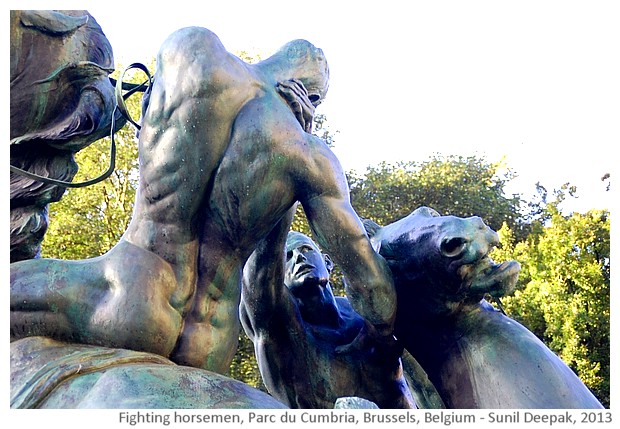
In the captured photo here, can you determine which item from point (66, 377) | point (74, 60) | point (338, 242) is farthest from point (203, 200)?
point (74, 60)

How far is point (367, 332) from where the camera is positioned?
137 inches

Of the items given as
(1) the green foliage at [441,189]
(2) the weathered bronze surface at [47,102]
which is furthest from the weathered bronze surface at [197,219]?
(1) the green foliage at [441,189]

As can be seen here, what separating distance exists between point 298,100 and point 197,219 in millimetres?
538

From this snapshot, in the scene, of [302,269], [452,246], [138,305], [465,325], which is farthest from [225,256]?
[465,325]

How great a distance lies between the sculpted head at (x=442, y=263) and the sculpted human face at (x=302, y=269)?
0.28m

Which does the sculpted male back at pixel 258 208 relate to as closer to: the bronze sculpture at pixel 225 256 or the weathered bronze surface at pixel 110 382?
the bronze sculpture at pixel 225 256

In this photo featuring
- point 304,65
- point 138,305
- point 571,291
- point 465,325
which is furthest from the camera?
point 571,291

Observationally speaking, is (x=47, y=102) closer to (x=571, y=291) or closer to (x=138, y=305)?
(x=138, y=305)

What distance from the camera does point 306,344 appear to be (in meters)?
3.59

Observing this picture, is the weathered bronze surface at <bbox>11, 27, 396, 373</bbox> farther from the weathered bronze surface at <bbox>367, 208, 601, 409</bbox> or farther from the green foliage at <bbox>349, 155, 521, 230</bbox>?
the green foliage at <bbox>349, 155, 521, 230</bbox>

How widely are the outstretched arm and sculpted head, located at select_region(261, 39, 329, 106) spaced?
0.46 m

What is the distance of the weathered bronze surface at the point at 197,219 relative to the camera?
2922 millimetres
